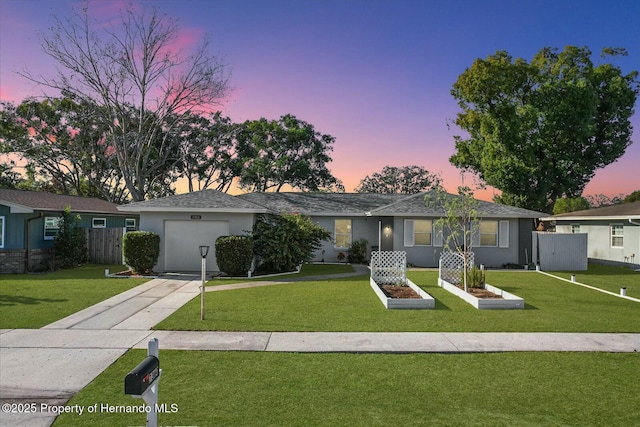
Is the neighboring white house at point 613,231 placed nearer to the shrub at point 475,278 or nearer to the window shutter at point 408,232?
the window shutter at point 408,232

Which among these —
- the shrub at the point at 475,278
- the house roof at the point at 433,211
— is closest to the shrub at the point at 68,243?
the house roof at the point at 433,211

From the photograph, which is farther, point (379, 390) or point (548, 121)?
point (548, 121)

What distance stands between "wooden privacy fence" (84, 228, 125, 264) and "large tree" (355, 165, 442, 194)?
1407 inches

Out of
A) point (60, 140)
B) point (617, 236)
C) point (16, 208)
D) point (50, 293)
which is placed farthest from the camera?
point (60, 140)

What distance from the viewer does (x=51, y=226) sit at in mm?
19406

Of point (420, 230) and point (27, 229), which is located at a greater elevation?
point (420, 230)

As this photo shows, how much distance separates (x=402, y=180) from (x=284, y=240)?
3747 centimetres

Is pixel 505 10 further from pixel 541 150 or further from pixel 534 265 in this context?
pixel 541 150

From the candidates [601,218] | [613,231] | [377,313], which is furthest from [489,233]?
[377,313]

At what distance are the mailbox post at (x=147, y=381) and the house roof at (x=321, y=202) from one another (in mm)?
18944

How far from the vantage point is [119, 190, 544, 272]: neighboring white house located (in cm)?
1717

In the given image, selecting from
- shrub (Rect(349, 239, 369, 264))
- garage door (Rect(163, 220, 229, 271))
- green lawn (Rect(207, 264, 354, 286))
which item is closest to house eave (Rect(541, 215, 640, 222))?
shrub (Rect(349, 239, 369, 264))

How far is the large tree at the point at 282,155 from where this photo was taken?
128 ft

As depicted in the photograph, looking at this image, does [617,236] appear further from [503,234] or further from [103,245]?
[103,245]
